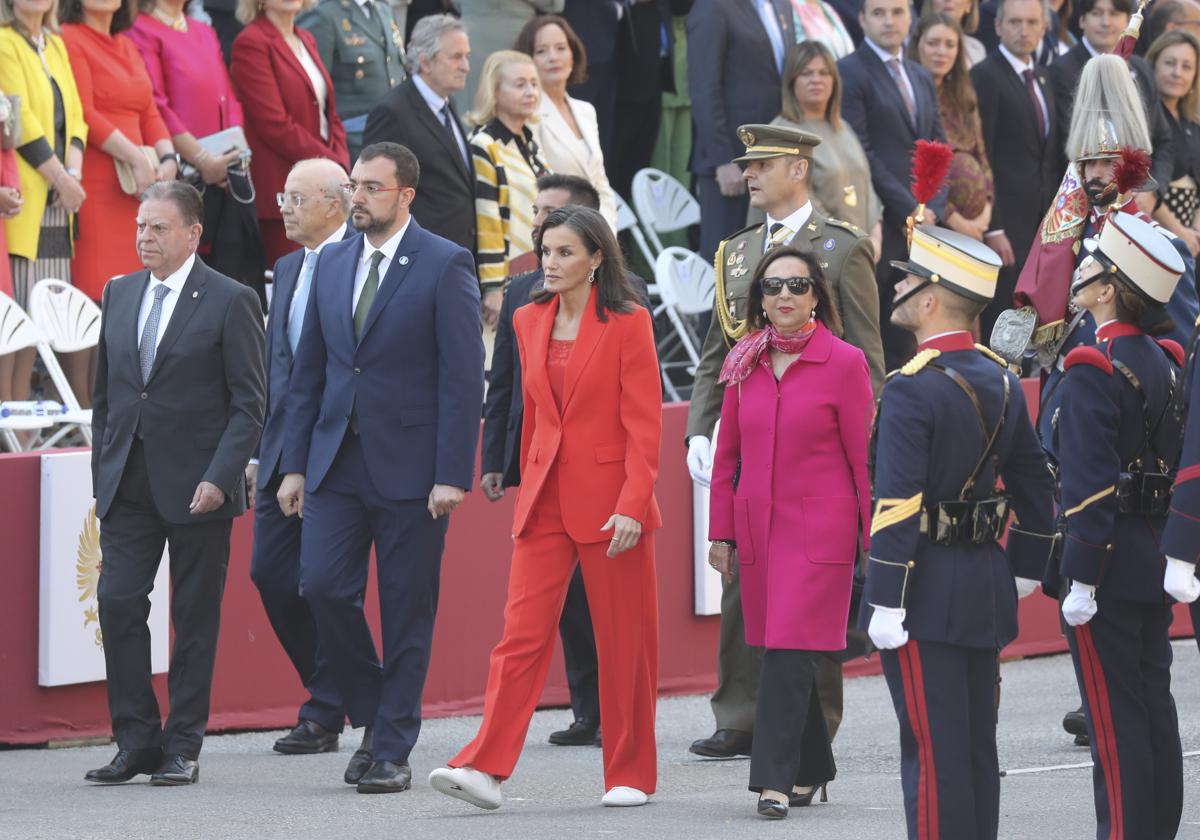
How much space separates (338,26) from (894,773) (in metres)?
5.09

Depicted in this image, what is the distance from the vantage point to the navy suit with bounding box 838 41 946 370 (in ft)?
39.1

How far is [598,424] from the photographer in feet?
23.4

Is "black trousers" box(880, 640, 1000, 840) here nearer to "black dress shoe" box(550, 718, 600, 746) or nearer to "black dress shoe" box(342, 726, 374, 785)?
"black dress shoe" box(342, 726, 374, 785)

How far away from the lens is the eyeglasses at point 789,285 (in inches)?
271

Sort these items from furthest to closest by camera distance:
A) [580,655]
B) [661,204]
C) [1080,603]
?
1. [661,204]
2. [580,655]
3. [1080,603]

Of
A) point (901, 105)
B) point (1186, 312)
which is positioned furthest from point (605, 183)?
point (1186, 312)

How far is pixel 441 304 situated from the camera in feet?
24.6

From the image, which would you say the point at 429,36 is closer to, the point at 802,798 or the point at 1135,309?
the point at 802,798

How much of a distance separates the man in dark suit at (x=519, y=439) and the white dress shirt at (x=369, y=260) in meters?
0.63

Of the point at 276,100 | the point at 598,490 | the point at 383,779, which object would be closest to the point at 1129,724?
the point at 598,490

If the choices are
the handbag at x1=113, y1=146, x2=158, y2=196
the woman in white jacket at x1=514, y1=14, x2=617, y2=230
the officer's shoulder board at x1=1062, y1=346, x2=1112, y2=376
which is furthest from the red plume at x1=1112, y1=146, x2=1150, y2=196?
the handbag at x1=113, y1=146, x2=158, y2=196

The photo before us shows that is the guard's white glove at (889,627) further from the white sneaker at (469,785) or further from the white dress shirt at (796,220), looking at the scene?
the white dress shirt at (796,220)

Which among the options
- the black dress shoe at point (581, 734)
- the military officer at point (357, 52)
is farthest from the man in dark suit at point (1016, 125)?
the black dress shoe at point (581, 734)

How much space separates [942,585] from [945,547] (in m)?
0.10
